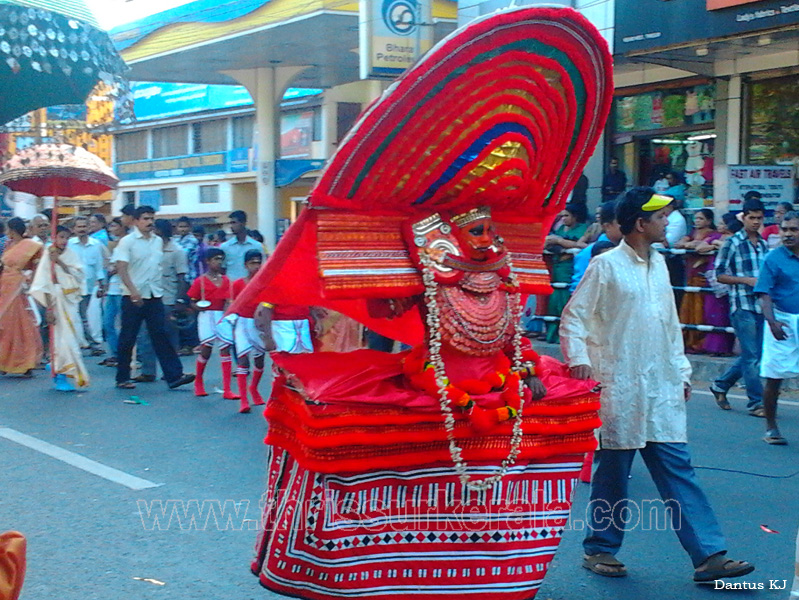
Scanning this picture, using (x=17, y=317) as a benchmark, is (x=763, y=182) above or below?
above

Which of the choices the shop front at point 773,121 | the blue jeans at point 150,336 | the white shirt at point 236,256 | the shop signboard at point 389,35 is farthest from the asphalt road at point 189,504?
the shop signboard at point 389,35

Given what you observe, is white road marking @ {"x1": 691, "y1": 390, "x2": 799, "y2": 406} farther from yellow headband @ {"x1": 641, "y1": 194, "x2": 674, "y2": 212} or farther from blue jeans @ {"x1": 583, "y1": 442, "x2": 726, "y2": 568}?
yellow headband @ {"x1": 641, "y1": 194, "x2": 674, "y2": 212}

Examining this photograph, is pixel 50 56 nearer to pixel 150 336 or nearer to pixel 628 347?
pixel 628 347

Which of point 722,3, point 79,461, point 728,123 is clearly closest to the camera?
point 79,461

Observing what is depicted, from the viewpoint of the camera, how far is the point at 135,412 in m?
8.38

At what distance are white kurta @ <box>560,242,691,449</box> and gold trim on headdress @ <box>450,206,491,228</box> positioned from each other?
0.69 meters

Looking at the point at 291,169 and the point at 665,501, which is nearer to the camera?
the point at 665,501

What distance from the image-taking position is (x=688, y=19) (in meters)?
11.8

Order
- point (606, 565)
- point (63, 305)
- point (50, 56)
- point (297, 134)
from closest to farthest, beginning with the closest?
point (50, 56), point (606, 565), point (63, 305), point (297, 134)

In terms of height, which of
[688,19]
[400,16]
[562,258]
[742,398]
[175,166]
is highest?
[400,16]

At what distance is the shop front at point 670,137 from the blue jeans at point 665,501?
949cm

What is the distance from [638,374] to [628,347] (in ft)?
0.41

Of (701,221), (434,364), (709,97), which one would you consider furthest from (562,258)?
(434,364)

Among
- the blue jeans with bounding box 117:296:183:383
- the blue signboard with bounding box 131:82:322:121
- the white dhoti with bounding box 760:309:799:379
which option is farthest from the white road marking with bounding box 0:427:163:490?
the blue signboard with bounding box 131:82:322:121
